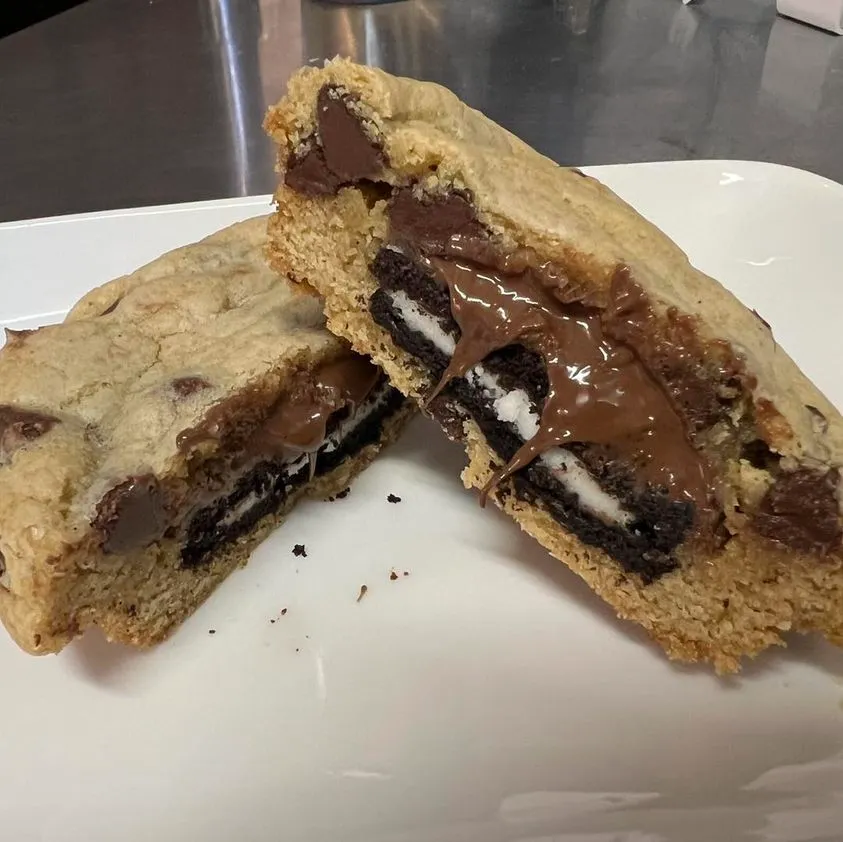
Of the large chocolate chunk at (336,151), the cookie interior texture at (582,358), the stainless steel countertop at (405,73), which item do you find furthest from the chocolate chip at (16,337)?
the stainless steel countertop at (405,73)

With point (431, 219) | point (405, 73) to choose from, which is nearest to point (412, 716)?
point (431, 219)

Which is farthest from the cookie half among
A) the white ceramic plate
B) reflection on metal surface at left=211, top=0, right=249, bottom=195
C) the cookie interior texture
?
reflection on metal surface at left=211, top=0, right=249, bottom=195

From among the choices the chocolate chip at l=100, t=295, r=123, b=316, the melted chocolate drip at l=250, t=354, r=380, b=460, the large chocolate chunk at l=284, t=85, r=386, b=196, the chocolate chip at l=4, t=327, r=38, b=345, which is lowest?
the melted chocolate drip at l=250, t=354, r=380, b=460

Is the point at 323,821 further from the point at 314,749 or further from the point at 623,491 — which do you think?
the point at 623,491

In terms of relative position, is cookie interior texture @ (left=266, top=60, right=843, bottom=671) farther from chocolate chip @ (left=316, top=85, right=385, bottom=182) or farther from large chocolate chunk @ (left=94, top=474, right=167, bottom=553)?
large chocolate chunk @ (left=94, top=474, right=167, bottom=553)

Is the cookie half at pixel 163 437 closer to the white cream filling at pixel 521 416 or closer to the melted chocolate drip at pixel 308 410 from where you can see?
the melted chocolate drip at pixel 308 410

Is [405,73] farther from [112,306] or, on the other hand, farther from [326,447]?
[326,447]
